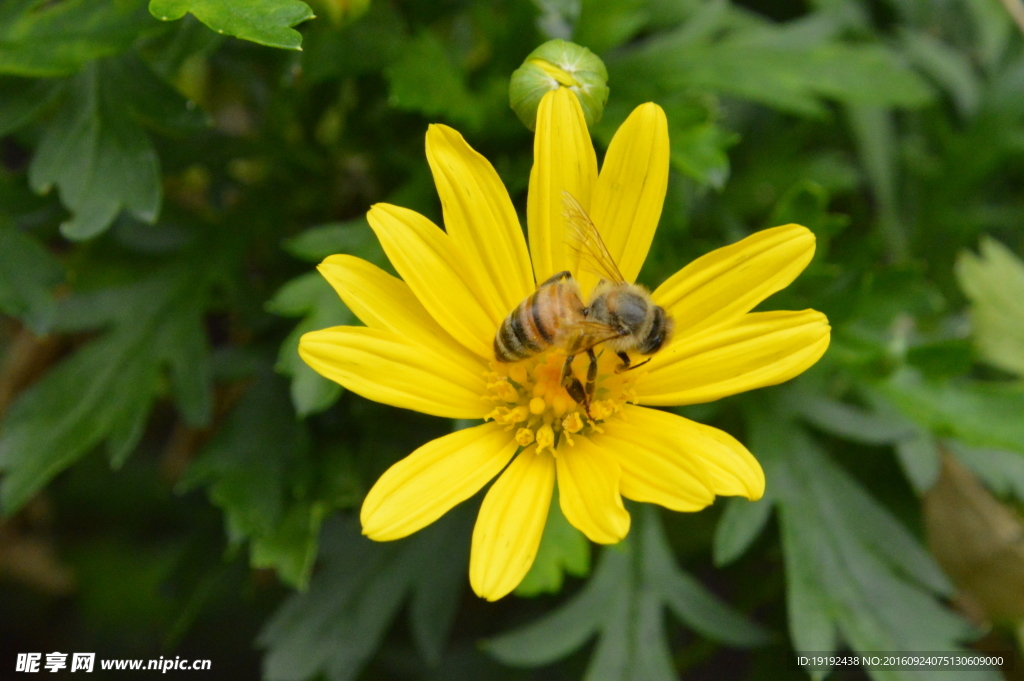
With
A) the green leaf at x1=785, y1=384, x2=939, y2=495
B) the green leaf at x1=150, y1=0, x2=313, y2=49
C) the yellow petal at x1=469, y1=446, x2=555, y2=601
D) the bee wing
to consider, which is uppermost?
the green leaf at x1=150, y1=0, x2=313, y2=49

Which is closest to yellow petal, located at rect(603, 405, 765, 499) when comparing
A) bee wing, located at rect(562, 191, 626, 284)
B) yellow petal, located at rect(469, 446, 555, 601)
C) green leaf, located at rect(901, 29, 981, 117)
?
yellow petal, located at rect(469, 446, 555, 601)

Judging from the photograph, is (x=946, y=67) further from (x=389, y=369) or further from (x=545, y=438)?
(x=389, y=369)

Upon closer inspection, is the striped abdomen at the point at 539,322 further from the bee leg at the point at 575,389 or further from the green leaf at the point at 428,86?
the green leaf at the point at 428,86

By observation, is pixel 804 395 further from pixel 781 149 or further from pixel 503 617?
pixel 503 617

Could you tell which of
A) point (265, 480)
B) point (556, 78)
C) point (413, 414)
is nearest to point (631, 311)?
point (556, 78)

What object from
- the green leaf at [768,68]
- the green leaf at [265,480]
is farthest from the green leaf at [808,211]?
the green leaf at [265,480]

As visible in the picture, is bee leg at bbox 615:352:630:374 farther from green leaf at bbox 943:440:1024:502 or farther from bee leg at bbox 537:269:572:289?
green leaf at bbox 943:440:1024:502

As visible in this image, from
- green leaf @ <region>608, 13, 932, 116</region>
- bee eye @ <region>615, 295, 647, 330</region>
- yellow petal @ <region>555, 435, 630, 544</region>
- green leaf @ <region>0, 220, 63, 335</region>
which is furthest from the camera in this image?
green leaf @ <region>608, 13, 932, 116</region>
